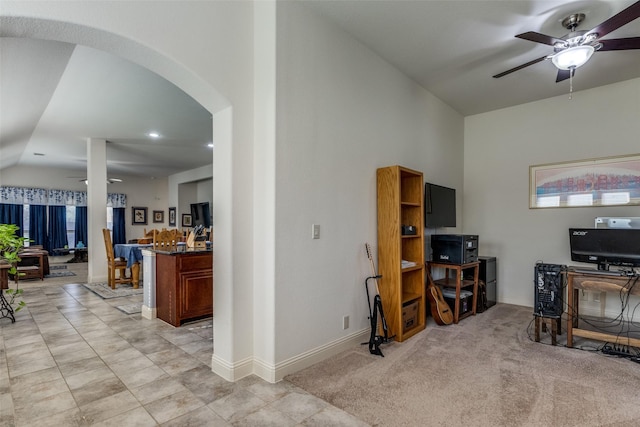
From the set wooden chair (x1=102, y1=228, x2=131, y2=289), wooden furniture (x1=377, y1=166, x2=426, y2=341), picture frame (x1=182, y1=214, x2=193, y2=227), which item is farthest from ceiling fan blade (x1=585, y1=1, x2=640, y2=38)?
picture frame (x1=182, y1=214, x2=193, y2=227)

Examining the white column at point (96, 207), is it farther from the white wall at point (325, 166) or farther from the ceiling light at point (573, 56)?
the ceiling light at point (573, 56)

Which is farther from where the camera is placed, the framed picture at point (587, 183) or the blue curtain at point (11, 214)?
the blue curtain at point (11, 214)

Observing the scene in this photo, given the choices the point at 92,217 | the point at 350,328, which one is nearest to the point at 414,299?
the point at 350,328

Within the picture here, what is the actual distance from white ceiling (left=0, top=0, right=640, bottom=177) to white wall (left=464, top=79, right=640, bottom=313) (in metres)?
0.25

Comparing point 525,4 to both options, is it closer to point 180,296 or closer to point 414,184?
point 414,184

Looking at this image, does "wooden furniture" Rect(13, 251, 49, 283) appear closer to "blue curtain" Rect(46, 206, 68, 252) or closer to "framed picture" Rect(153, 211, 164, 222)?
"blue curtain" Rect(46, 206, 68, 252)

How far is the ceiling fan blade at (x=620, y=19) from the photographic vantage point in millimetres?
2172

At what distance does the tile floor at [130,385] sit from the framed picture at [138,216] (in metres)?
7.40

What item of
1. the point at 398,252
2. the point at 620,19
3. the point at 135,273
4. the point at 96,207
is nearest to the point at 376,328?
the point at 398,252

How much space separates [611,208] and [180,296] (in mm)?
5489

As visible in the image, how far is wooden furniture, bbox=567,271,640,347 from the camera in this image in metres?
2.92

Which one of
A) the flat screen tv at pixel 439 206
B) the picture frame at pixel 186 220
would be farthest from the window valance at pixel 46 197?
the flat screen tv at pixel 439 206

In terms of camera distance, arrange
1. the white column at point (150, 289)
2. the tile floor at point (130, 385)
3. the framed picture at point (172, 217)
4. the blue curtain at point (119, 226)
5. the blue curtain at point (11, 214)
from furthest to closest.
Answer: the framed picture at point (172, 217)
the blue curtain at point (119, 226)
the blue curtain at point (11, 214)
the white column at point (150, 289)
the tile floor at point (130, 385)

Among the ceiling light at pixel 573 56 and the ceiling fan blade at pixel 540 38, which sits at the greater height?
the ceiling fan blade at pixel 540 38
